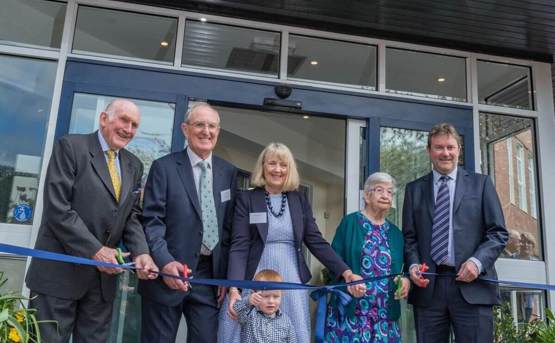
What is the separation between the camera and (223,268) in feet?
8.88

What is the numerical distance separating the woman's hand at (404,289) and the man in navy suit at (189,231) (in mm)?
975

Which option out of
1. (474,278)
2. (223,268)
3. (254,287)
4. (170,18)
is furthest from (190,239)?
(170,18)

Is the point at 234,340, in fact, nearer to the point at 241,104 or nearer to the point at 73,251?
the point at 73,251

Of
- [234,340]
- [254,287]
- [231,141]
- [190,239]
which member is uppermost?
[231,141]

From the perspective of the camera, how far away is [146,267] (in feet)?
7.93

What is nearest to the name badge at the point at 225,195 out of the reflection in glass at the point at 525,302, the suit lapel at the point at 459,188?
the suit lapel at the point at 459,188

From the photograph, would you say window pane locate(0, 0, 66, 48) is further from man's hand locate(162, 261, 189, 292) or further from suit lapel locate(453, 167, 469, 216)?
suit lapel locate(453, 167, 469, 216)

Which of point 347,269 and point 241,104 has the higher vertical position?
point 241,104

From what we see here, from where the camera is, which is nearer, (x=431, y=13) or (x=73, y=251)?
(x=73, y=251)

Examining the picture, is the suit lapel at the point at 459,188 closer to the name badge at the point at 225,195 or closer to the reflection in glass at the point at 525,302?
the name badge at the point at 225,195

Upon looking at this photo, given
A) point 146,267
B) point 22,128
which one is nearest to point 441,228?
point 146,267

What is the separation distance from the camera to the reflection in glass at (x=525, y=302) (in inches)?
167

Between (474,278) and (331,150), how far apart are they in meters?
5.17

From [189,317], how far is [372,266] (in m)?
1.06
